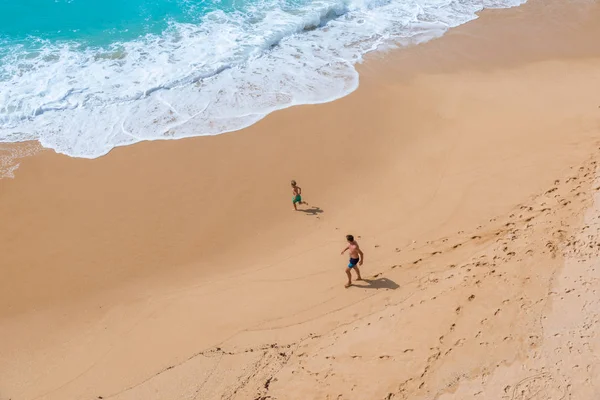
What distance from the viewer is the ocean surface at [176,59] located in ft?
41.6

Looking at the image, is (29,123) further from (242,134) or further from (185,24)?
(185,24)

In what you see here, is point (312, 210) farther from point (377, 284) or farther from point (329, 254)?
point (377, 284)

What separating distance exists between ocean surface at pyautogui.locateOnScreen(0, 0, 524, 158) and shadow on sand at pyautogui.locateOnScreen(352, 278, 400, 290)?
609 centimetres

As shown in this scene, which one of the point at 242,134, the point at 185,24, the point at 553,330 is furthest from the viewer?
the point at 185,24

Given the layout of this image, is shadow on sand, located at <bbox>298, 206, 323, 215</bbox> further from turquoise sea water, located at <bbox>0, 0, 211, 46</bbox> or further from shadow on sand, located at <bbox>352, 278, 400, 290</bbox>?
turquoise sea water, located at <bbox>0, 0, 211, 46</bbox>

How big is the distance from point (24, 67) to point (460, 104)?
45.2ft

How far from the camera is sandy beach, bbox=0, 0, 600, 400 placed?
252 inches

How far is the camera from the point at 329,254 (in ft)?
29.6

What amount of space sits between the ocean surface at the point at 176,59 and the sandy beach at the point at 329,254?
99 cm

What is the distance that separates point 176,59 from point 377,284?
440 inches

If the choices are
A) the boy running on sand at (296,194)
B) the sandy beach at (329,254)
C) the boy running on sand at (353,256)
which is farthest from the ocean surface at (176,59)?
the boy running on sand at (353,256)

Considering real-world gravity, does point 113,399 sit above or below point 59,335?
below

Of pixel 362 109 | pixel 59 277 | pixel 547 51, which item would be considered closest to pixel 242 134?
pixel 362 109

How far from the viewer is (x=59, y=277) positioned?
29.4ft
